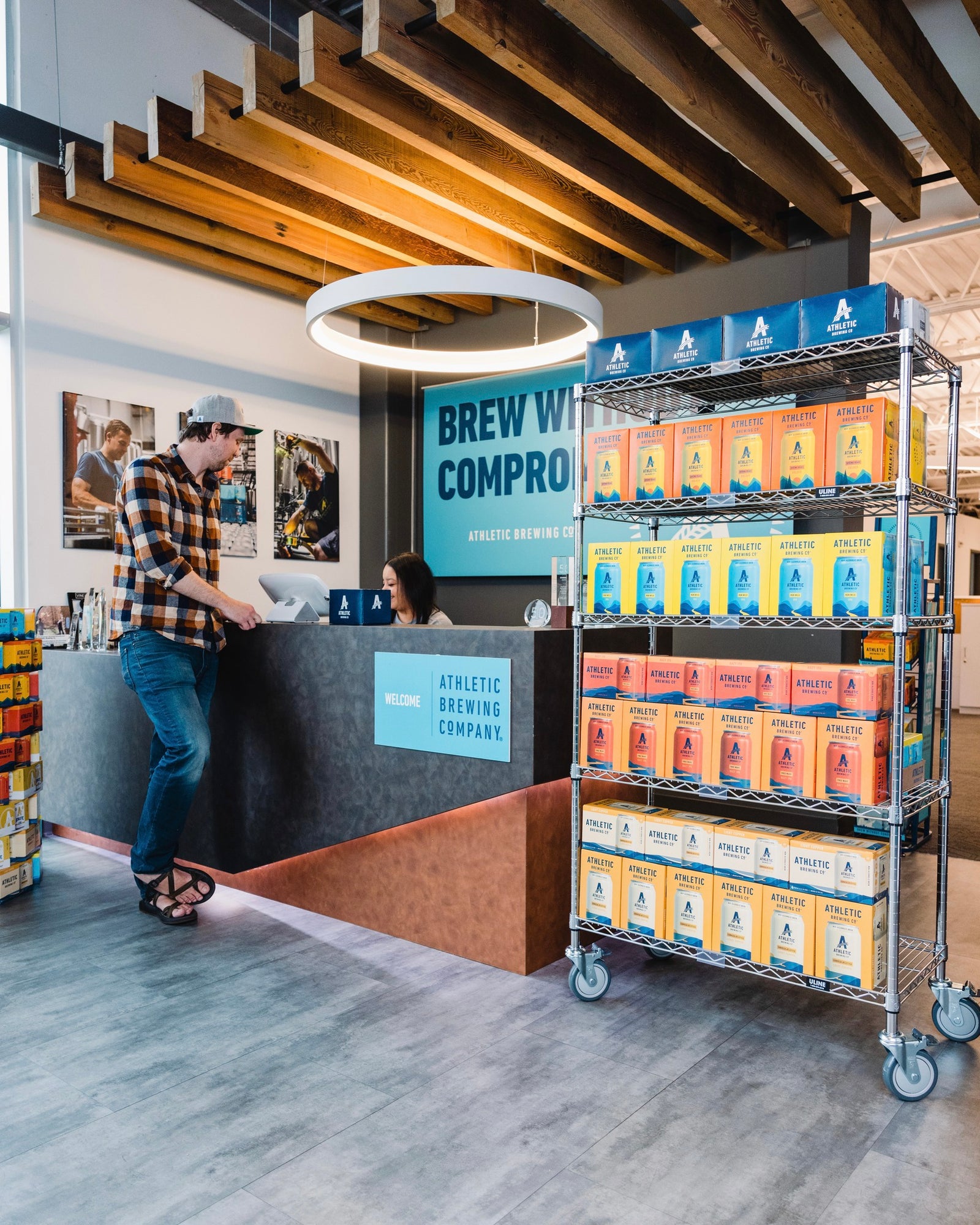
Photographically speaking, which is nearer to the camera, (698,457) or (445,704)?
(698,457)

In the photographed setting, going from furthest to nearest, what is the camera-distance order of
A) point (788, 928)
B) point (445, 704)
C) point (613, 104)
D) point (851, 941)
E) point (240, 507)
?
point (240, 507) < point (613, 104) < point (445, 704) < point (788, 928) < point (851, 941)

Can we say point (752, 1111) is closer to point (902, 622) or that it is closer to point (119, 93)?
point (902, 622)

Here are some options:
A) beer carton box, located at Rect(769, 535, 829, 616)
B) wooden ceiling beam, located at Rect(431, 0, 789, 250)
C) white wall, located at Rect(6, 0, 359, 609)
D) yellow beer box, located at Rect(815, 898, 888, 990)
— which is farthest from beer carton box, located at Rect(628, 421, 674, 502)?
white wall, located at Rect(6, 0, 359, 609)

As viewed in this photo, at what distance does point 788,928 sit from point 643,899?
42cm

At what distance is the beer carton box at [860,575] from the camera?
2.26 meters

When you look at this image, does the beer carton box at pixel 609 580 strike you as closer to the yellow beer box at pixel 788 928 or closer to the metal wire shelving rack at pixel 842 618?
the metal wire shelving rack at pixel 842 618

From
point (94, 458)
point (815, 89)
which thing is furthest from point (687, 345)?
point (94, 458)

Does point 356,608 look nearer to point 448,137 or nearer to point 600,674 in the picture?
point 600,674

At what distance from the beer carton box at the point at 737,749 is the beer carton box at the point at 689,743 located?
0.02m

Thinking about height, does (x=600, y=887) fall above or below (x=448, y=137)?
below

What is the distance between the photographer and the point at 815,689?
7.66 feet

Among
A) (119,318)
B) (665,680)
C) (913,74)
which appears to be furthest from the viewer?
(119,318)

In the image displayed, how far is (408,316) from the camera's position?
6.46 m

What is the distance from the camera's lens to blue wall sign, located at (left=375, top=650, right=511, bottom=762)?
111 inches
